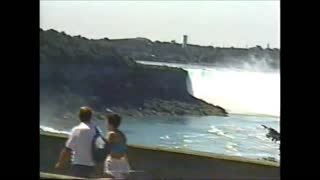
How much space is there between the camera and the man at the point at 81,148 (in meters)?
1.90

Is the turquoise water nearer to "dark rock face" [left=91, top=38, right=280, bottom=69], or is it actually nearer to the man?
the man

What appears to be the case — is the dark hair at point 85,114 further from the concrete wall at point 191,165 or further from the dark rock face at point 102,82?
the concrete wall at point 191,165

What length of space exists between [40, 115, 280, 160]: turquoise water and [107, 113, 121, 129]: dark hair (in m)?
0.02

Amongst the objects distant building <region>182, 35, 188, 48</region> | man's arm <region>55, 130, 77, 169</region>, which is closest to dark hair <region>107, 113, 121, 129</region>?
man's arm <region>55, 130, 77, 169</region>

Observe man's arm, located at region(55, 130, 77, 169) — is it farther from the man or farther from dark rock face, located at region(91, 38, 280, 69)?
dark rock face, located at region(91, 38, 280, 69)

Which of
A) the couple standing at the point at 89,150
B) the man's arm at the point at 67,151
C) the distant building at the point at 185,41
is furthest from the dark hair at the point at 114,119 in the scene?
the distant building at the point at 185,41

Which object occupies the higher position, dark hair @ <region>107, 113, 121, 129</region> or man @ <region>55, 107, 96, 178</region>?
dark hair @ <region>107, 113, 121, 129</region>

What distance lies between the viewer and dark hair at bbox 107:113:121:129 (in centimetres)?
190

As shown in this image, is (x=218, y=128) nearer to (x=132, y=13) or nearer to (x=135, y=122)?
(x=135, y=122)

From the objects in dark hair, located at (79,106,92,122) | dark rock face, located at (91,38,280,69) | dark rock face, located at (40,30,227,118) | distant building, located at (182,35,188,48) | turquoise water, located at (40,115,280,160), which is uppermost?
distant building, located at (182,35,188,48)

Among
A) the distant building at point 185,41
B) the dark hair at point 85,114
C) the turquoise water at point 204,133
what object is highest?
the distant building at point 185,41

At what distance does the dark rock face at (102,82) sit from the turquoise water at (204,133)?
0.12ft
